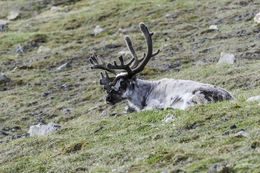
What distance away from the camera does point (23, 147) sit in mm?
11969

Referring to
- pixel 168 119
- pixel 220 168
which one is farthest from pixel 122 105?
pixel 220 168

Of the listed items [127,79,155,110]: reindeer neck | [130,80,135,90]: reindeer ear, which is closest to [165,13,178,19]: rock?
[127,79,155,110]: reindeer neck

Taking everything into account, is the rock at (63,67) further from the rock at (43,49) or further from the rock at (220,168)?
the rock at (220,168)

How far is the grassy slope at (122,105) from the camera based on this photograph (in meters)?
8.11

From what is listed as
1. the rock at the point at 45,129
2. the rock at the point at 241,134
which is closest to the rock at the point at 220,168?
the rock at the point at 241,134

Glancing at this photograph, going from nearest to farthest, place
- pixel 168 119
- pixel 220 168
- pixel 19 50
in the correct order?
pixel 220 168 → pixel 168 119 → pixel 19 50

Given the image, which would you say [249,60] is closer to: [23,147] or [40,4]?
[23,147]

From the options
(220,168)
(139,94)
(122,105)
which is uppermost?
(220,168)

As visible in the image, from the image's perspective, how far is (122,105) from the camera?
16203 millimetres

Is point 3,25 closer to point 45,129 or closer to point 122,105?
point 122,105

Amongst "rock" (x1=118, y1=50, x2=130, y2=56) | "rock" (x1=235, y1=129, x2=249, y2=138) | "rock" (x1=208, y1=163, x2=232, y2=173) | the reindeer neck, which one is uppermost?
"rock" (x1=208, y1=163, x2=232, y2=173)

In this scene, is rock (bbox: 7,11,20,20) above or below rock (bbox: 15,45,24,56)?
above

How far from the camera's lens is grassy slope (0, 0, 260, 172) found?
319 inches

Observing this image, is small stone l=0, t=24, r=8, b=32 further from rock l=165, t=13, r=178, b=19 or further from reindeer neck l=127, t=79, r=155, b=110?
reindeer neck l=127, t=79, r=155, b=110
